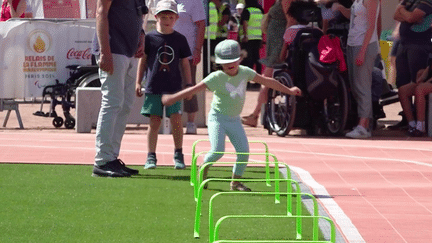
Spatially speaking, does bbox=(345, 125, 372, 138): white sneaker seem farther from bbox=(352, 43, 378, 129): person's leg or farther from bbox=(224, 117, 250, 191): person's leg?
bbox=(224, 117, 250, 191): person's leg

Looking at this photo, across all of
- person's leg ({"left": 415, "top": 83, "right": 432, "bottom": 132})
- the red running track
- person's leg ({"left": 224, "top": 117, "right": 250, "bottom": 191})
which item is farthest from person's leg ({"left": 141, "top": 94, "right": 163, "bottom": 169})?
person's leg ({"left": 415, "top": 83, "right": 432, "bottom": 132})

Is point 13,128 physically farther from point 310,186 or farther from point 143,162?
point 310,186

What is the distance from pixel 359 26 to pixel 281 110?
5.04 ft

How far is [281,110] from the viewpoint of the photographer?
14055 mm

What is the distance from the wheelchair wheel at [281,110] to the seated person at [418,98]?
5.46 feet

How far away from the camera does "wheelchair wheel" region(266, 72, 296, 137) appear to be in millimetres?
13672

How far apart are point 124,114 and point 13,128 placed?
5.96 m

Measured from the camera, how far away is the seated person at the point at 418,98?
14.1m

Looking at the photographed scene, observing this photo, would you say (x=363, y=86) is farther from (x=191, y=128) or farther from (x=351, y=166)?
(x=351, y=166)

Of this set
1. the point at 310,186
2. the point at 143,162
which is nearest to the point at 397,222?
the point at 310,186

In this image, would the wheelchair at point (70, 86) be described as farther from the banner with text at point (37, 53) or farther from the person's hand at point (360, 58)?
the person's hand at point (360, 58)

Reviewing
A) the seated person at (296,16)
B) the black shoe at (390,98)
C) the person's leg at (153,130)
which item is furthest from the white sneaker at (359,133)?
the person's leg at (153,130)

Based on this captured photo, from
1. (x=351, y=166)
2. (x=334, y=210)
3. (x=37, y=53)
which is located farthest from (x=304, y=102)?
(x=334, y=210)

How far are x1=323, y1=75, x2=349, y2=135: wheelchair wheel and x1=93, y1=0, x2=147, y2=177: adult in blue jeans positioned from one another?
14.9 ft
